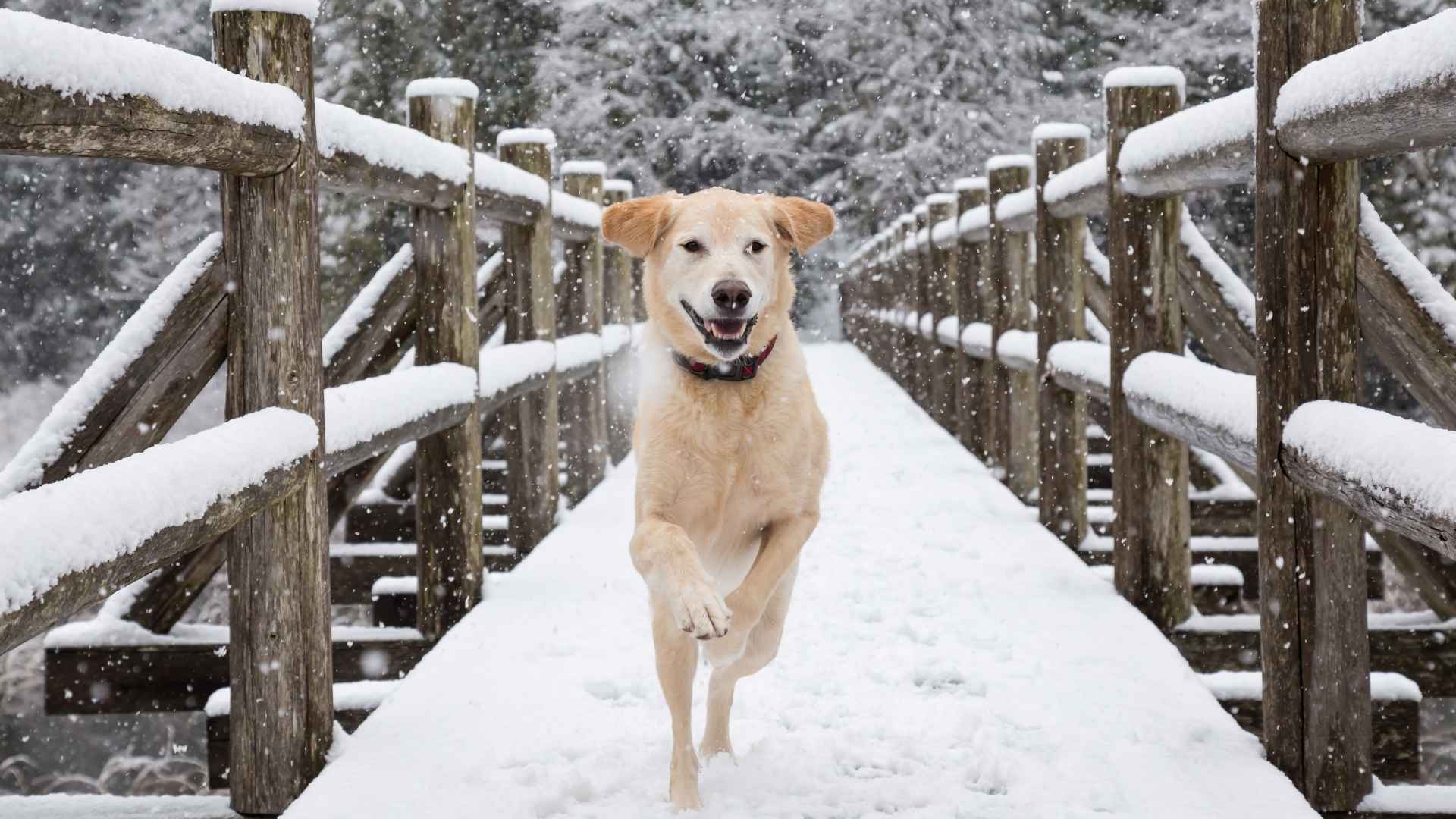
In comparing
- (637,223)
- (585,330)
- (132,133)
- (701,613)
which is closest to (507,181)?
(637,223)

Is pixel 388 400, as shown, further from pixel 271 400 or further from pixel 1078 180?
pixel 1078 180

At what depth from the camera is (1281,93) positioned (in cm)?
304

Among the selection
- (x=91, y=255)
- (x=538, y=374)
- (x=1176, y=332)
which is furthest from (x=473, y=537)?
(x=91, y=255)

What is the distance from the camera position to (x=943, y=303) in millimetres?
11172

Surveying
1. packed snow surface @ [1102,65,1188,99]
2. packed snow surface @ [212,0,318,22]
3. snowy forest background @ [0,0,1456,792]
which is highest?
snowy forest background @ [0,0,1456,792]

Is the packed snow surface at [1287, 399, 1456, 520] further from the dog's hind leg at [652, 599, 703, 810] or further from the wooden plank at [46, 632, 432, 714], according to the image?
the wooden plank at [46, 632, 432, 714]

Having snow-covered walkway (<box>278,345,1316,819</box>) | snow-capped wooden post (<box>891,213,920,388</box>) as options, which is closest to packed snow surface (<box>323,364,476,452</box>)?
snow-covered walkway (<box>278,345,1316,819</box>)

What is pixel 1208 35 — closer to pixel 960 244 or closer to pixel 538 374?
pixel 960 244

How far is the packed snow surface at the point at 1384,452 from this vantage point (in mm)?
2275

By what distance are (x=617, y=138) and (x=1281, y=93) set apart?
93.5 feet

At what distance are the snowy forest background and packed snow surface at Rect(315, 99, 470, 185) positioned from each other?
70.3 ft

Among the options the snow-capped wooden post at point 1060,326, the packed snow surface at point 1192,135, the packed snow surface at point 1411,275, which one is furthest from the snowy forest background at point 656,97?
the packed snow surface at point 1411,275

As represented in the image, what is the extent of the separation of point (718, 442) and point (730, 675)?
575 millimetres

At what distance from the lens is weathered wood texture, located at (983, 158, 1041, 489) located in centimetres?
762
